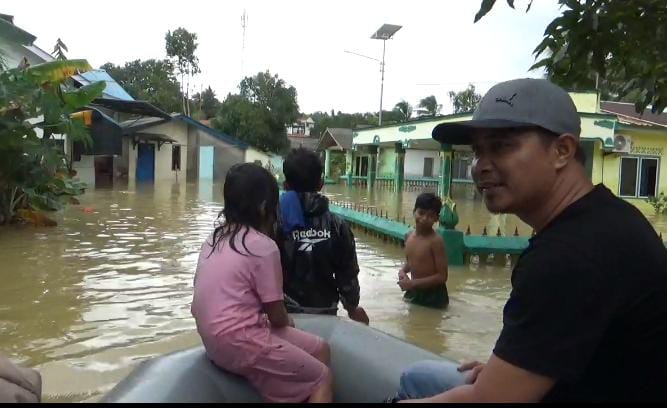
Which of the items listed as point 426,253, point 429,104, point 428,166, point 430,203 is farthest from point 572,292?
point 429,104

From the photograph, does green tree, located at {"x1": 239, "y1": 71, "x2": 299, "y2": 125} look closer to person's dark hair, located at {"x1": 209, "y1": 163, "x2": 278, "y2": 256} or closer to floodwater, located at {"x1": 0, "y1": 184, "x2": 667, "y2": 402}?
floodwater, located at {"x1": 0, "y1": 184, "x2": 667, "y2": 402}

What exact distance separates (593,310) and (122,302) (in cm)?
590

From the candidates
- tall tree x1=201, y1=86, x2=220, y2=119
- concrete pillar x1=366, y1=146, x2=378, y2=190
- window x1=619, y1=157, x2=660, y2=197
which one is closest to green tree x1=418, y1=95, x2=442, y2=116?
tall tree x1=201, y1=86, x2=220, y2=119

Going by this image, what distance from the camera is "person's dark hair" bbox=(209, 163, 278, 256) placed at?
8.84 feet

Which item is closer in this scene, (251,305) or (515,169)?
(515,169)

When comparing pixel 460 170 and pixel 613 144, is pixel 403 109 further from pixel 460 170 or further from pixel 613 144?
pixel 613 144

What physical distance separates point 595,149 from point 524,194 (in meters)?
18.4

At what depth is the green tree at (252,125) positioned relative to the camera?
129 ft

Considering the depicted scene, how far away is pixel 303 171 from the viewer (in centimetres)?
353

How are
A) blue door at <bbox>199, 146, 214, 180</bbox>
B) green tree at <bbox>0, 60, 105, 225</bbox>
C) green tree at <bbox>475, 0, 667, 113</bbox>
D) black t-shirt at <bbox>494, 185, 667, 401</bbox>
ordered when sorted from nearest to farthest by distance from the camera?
black t-shirt at <bbox>494, 185, 667, 401</bbox>
green tree at <bbox>475, 0, 667, 113</bbox>
green tree at <bbox>0, 60, 105, 225</bbox>
blue door at <bbox>199, 146, 214, 180</bbox>

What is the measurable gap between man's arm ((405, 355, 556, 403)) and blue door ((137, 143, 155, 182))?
101 ft

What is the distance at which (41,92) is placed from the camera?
10.2 metres

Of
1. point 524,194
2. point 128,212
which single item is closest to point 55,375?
point 524,194

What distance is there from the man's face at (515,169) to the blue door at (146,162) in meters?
30.6
